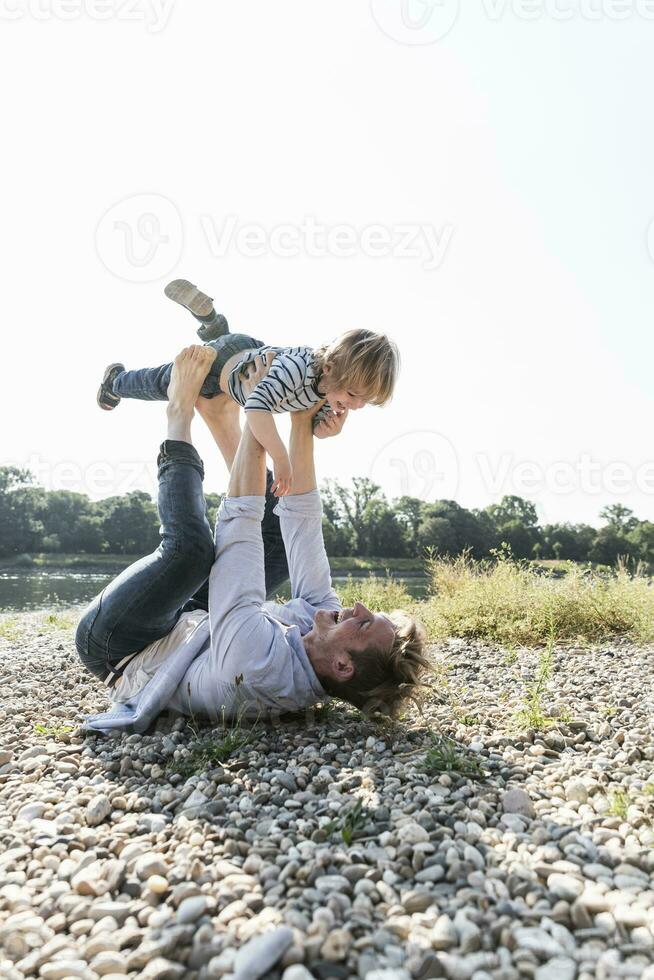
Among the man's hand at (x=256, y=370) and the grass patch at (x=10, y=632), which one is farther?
the grass patch at (x=10, y=632)

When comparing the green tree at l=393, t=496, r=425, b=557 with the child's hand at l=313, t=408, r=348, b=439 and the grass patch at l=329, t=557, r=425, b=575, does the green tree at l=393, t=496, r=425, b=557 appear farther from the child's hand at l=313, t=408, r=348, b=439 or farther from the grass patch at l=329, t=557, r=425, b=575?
the child's hand at l=313, t=408, r=348, b=439

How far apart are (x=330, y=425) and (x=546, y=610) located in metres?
3.76

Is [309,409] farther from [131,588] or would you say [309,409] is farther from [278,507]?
[131,588]

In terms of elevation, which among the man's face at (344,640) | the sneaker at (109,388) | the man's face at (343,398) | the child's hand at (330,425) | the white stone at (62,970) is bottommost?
the white stone at (62,970)

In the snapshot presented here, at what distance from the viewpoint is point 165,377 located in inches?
154

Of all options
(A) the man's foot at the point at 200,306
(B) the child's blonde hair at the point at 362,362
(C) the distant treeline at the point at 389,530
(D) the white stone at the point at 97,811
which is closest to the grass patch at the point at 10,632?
(A) the man's foot at the point at 200,306

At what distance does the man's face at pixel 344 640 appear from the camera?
3.09m

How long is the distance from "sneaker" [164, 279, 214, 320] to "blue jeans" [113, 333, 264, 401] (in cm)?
23

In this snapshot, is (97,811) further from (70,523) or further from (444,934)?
(70,523)

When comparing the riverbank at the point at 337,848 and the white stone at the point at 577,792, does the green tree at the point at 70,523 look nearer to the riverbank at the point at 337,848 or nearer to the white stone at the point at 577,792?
the riverbank at the point at 337,848

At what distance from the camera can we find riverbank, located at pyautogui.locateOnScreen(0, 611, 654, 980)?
1534 millimetres

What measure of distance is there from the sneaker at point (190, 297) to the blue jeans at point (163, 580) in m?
1.21

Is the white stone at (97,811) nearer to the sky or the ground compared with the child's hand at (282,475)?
nearer to the ground

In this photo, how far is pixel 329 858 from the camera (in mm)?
1905
